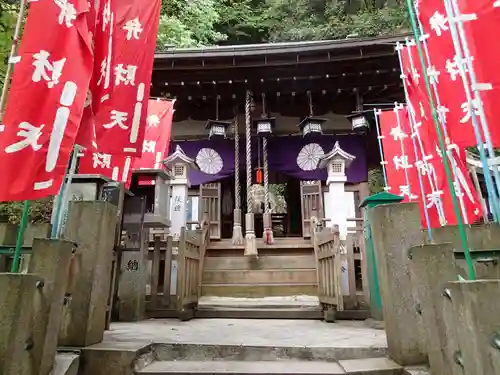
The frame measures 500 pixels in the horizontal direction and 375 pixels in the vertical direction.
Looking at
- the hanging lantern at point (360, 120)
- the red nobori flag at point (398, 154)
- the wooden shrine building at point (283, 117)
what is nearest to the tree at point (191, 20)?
the wooden shrine building at point (283, 117)

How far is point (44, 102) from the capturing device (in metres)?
3.35

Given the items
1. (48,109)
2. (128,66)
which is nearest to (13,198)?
(48,109)

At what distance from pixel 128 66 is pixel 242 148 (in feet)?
23.5

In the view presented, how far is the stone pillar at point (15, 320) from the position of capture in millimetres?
2352

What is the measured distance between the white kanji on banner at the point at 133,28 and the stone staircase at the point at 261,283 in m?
4.79

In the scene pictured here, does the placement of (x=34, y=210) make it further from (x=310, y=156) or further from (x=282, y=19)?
(x=282, y=19)

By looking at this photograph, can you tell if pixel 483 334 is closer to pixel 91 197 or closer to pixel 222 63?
pixel 91 197

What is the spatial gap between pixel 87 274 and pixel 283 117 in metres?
9.94

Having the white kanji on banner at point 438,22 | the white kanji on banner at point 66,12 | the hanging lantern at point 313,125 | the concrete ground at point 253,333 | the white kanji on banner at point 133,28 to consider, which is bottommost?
the concrete ground at point 253,333

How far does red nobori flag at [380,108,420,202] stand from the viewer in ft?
29.2

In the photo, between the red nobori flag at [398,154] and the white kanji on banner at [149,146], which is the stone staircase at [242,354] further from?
the red nobori flag at [398,154]

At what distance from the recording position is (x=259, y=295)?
26.4 ft

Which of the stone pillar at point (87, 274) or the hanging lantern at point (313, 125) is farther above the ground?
the hanging lantern at point (313, 125)

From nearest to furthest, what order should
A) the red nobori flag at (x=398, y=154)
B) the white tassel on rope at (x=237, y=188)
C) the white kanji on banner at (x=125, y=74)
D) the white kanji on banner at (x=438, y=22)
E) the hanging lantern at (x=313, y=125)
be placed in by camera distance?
the white kanji on banner at (x=438, y=22) < the white kanji on banner at (x=125, y=74) < the red nobori flag at (x=398, y=154) < the white tassel on rope at (x=237, y=188) < the hanging lantern at (x=313, y=125)
